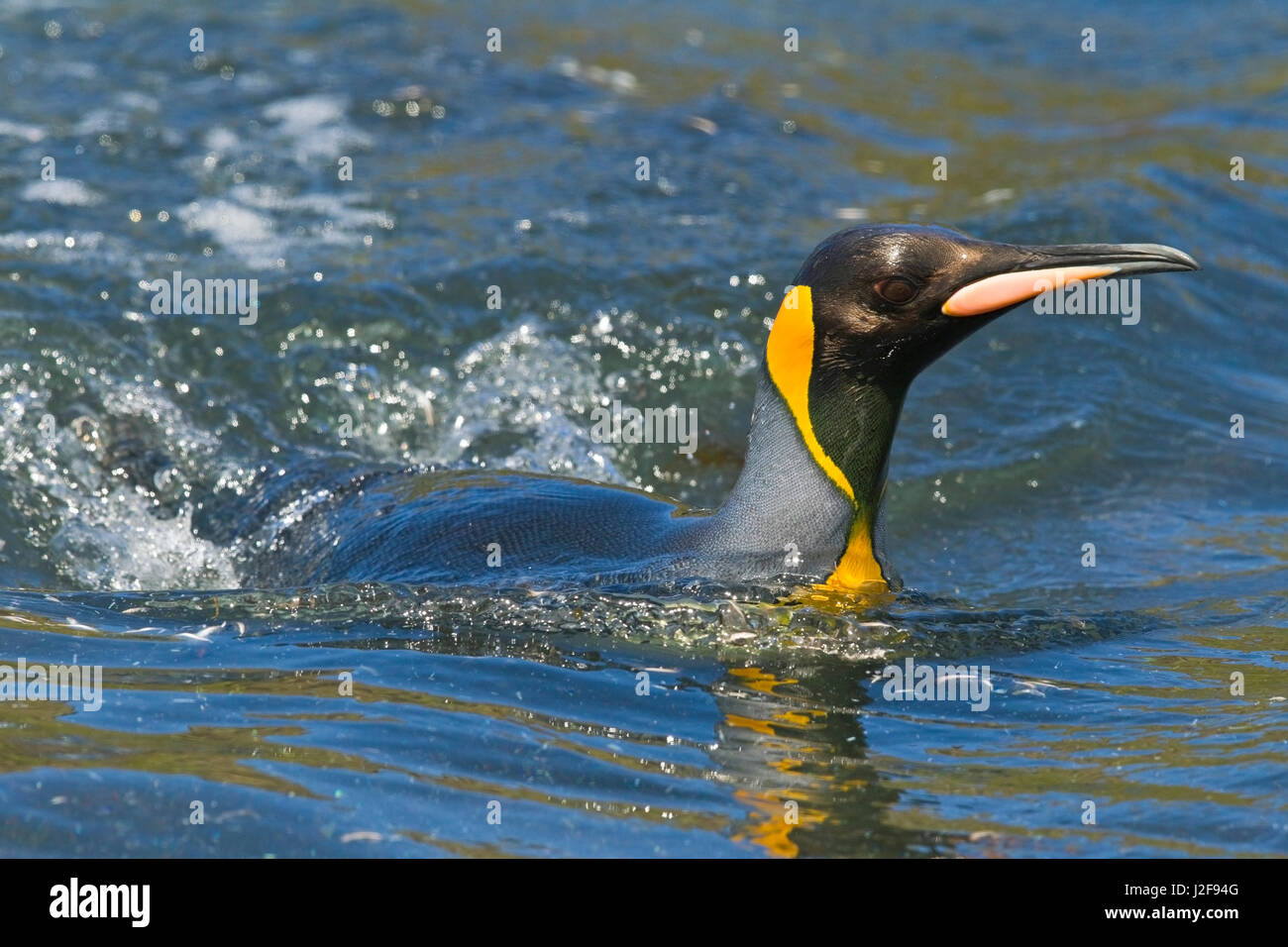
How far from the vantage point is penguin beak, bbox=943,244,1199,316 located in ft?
19.8

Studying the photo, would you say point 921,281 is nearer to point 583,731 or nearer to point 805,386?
point 805,386

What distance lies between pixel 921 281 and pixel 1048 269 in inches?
17.9

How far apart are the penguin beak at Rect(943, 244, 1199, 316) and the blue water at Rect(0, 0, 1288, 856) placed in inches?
50.7

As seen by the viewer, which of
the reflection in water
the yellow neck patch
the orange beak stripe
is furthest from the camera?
the yellow neck patch

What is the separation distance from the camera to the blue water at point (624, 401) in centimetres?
530

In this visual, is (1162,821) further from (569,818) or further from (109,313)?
(109,313)

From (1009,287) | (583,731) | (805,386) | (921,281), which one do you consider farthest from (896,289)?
(583,731)

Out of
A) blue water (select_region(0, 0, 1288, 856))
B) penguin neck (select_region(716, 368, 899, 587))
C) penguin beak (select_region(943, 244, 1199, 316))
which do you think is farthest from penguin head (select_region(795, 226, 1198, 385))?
blue water (select_region(0, 0, 1288, 856))

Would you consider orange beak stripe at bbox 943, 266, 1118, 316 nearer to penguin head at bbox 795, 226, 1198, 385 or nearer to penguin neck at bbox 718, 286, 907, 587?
penguin head at bbox 795, 226, 1198, 385

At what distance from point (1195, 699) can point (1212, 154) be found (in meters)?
9.27

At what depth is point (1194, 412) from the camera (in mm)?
10398

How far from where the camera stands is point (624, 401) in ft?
34.1

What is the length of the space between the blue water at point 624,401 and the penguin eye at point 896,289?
121 cm

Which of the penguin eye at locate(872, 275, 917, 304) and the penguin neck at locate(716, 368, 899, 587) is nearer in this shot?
the penguin eye at locate(872, 275, 917, 304)
